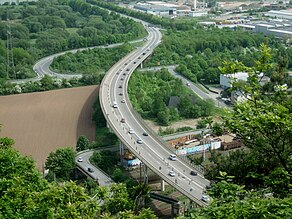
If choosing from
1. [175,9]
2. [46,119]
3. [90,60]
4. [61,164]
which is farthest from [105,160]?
[175,9]

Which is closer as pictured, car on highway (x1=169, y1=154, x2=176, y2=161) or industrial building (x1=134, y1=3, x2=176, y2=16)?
car on highway (x1=169, y1=154, x2=176, y2=161)

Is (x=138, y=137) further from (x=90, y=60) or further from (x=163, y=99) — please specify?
(x=90, y=60)

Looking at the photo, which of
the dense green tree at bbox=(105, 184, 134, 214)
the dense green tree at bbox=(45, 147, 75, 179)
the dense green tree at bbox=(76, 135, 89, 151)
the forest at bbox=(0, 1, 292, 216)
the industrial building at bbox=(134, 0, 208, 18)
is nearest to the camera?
the forest at bbox=(0, 1, 292, 216)

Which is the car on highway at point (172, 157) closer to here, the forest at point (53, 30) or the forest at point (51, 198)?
the forest at point (51, 198)

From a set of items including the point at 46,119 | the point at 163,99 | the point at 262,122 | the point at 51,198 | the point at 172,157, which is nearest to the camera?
the point at 262,122

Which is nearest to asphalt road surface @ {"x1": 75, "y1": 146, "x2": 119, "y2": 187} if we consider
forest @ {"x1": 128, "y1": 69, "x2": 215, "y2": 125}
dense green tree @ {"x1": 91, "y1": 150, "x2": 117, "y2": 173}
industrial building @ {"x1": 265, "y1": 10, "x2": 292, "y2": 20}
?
dense green tree @ {"x1": 91, "y1": 150, "x2": 117, "y2": 173}

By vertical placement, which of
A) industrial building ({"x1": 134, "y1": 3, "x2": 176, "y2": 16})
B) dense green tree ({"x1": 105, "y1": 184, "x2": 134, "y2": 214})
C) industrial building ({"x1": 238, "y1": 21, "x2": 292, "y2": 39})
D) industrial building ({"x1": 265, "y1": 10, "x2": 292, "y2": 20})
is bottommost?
industrial building ({"x1": 238, "y1": 21, "x2": 292, "y2": 39})

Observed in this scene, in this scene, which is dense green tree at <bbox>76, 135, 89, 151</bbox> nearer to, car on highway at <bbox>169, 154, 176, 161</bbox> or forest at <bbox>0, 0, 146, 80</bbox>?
car on highway at <bbox>169, 154, 176, 161</bbox>
